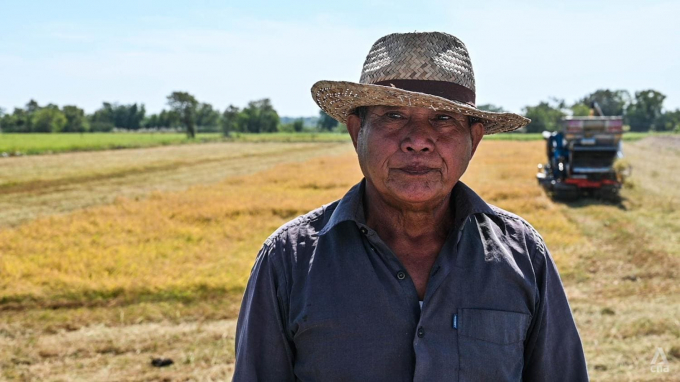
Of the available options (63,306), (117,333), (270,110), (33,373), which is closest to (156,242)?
(63,306)

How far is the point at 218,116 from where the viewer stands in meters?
121

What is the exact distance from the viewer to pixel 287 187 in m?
20.0

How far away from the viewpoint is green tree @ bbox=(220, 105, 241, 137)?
104625 millimetres

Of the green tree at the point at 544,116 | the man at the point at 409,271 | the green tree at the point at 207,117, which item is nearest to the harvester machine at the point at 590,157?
the man at the point at 409,271

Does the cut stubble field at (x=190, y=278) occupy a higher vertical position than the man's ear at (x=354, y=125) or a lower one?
lower

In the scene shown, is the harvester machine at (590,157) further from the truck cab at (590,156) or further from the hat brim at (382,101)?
the hat brim at (382,101)

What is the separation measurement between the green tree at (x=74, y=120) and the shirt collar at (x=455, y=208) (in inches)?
4319

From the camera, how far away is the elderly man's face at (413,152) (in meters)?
1.82

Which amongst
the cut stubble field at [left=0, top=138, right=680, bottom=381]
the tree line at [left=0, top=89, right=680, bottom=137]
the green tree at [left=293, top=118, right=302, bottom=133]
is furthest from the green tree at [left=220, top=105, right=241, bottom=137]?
the cut stubble field at [left=0, top=138, right=680, bottom=381]

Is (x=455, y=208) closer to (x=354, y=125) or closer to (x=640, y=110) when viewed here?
(x=354, y=125)

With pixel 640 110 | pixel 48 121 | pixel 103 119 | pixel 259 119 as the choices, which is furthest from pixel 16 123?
pixel 640 110

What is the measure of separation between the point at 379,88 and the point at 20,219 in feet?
47.4

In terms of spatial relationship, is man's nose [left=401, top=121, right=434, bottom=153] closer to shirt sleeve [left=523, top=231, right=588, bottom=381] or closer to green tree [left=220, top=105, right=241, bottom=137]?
shirt sleeve [left=523, top=231, right=588, bottom=381]

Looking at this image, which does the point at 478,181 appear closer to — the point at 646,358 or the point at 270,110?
the point at 646,358
